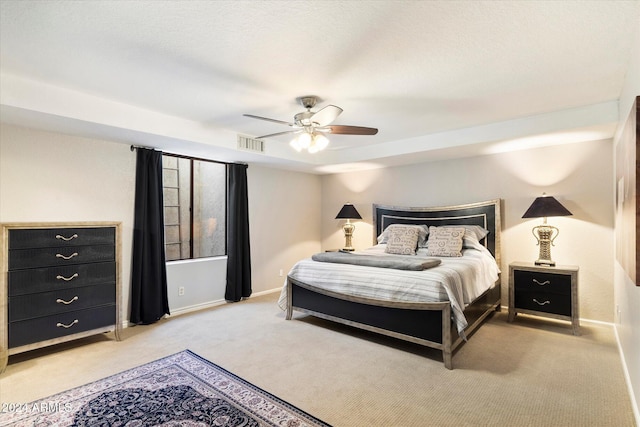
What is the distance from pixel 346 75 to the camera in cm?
267

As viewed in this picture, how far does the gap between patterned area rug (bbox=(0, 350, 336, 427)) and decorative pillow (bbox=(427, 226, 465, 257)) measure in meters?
2.87

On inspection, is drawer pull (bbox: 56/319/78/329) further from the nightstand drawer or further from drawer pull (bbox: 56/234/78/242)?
the nightstand drawer

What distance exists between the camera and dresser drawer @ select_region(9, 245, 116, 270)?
2914mm

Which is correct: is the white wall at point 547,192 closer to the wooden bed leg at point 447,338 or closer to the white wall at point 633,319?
the white wall at point 633,319

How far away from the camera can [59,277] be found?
3127 mm

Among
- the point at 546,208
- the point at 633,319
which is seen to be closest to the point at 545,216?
the point at 546,208

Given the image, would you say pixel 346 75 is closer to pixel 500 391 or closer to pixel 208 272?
pixel 500 391

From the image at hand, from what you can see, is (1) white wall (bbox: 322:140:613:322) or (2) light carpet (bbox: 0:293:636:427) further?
(1) white wall (bbox: 322:140:613:322)

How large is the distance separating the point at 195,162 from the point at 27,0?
3.46 m

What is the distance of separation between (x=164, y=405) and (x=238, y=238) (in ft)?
9.89

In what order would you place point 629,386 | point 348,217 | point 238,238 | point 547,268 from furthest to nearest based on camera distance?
point 348,217
point 238,238
point 547,268
point 629,386

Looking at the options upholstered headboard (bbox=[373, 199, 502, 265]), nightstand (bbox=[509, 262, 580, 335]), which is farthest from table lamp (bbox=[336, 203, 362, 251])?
nightstand (bbox=[509, 262, 580, 335])

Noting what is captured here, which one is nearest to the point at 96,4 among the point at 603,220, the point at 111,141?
the point at 111,141

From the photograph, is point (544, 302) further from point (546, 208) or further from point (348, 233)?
point (348, 233)
